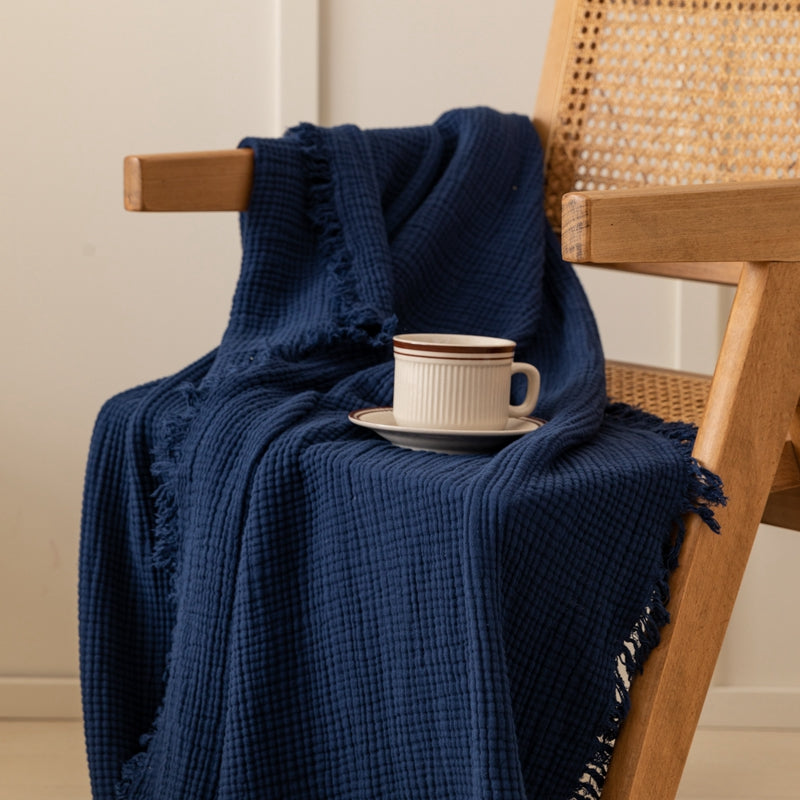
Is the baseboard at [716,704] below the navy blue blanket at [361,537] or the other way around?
below

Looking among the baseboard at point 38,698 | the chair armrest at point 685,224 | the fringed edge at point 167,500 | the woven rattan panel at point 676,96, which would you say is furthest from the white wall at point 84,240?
the chair armrest at point 685,224

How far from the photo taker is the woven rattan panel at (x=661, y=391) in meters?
0.88

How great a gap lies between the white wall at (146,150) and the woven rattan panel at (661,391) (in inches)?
15.8

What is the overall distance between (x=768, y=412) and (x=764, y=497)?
2.3 inches

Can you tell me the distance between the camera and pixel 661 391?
94 centimetres

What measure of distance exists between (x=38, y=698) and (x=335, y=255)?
0.85 meters

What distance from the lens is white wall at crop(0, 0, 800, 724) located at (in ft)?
4.37

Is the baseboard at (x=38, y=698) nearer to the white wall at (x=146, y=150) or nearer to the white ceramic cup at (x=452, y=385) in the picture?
the white wall at (x=146, y=150)

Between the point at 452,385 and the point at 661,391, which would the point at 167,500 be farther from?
the point at 661,391

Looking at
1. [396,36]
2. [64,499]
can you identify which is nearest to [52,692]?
[64,499]

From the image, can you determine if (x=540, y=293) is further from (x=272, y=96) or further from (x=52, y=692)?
(x=52, y=692)

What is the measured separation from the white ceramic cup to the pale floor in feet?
2.38

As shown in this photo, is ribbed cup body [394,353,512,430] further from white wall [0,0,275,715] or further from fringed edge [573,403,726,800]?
white wall [0,0,275,715]

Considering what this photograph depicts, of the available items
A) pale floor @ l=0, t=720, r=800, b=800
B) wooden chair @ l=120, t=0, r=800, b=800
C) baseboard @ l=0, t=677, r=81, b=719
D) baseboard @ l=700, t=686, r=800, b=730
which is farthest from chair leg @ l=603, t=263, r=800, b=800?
baseboard @ l=0, t=677, r=81, b=719
